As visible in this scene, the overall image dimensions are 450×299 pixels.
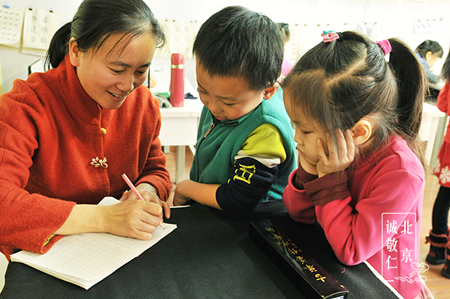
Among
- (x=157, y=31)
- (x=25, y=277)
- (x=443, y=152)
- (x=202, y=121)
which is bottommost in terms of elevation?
(x=443, y=152)

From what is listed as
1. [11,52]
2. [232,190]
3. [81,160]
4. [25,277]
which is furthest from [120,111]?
[11,52]

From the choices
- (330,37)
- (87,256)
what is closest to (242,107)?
(330,37)

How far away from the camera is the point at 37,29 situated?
9.39ft

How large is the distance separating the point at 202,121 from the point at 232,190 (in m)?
0.39

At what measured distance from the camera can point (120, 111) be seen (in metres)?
1.10

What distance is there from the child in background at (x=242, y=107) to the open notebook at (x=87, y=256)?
21 centimetres

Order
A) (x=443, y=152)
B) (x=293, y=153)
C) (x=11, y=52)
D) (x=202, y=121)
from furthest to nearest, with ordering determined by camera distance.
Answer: (x=11, y=52)
(x=443, y=152)
(x=202, y=121)
(x=293, y=153)

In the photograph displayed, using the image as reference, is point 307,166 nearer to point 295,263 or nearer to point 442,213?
point 295,263

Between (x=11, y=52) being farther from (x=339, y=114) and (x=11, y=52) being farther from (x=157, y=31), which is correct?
(x=339, y=114)

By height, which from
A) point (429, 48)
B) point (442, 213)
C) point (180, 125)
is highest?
point (429, 48)

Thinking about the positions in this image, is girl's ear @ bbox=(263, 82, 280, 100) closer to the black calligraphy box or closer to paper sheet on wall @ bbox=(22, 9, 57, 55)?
the black calligraphy box

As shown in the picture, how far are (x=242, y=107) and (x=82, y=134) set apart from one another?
1.45 ft

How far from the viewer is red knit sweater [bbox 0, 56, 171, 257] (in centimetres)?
79

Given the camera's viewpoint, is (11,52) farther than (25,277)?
Yes
